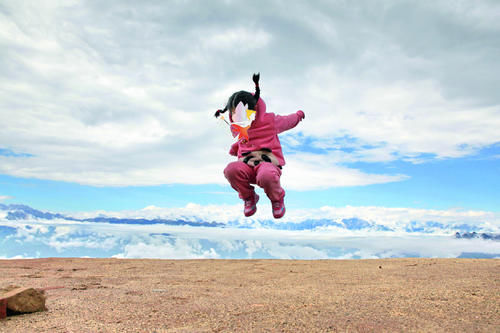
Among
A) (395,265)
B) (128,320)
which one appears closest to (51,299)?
(128,320)

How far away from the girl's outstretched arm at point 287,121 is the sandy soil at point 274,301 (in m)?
2.01

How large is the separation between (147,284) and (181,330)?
3493mm

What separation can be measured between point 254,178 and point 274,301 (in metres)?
1.80

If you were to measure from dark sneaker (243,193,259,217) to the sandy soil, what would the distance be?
3.51 ft

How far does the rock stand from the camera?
13.9ft

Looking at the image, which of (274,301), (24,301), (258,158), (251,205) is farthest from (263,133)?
(24,301)

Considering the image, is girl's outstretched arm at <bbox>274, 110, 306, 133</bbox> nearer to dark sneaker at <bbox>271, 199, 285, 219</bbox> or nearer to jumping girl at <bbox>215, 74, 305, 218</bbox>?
jumping girl at <bbox>215, 74, 305, 218</bbox>

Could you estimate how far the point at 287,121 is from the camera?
14.2 feet

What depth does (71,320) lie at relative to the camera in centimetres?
405

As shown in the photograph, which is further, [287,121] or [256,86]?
[287,121]

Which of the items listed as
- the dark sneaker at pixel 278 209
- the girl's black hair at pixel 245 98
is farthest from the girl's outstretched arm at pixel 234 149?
the dark sneaker at pixel 278 209

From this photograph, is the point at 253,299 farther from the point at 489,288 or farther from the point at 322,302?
the point at 489,288

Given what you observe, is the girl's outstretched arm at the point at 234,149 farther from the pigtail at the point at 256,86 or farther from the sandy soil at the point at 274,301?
the sandy soil at the point at 274,301

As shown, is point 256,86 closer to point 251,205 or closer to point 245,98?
point 245,98
